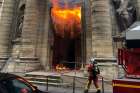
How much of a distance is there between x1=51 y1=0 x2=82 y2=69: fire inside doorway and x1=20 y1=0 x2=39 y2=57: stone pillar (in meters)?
1.75

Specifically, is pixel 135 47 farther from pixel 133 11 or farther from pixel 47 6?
pixel 47 6

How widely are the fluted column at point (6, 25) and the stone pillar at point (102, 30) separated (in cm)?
958

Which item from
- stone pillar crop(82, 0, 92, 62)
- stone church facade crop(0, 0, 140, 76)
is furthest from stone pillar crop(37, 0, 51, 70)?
stone pillar crop(82, 0, 92, 62)

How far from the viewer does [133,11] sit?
63.9 ft

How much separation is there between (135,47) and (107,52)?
11.1 m

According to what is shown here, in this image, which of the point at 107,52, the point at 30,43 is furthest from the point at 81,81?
the point at 30,43

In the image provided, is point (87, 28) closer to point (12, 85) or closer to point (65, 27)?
point (65, 27)

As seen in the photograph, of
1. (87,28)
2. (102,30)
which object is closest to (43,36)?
(87,28)

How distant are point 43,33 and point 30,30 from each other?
4.27 feet

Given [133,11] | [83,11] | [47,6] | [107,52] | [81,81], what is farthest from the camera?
[47,6]

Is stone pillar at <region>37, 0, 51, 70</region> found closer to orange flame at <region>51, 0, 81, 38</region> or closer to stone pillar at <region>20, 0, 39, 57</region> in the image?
stone pillar at <region>20, 0, 39, 57</region>

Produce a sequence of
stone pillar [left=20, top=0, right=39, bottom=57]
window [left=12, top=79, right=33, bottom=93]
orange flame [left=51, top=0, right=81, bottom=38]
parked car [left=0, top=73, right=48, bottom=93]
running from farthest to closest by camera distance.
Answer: orange flame [left=51, top=0, right=81, bottom=38] < stone pillar [left=20, top=0, right=39, bottom=57] < window [left=12, top=79, right=33, bottom=93] < parked car [left=0, top=73, right=48, bottom=93]

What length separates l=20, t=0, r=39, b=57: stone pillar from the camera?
21531 millimetres

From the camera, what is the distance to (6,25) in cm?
2403
